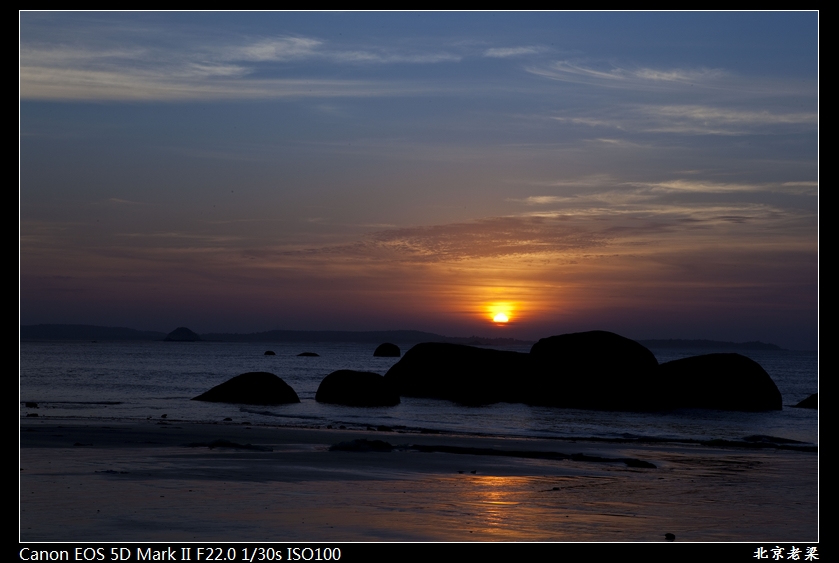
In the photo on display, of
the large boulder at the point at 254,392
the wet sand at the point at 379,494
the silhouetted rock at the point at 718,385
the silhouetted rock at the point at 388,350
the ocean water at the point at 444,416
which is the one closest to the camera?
the wet sand at the point at 379,494

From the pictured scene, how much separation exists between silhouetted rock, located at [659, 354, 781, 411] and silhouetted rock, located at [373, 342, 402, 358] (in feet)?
340

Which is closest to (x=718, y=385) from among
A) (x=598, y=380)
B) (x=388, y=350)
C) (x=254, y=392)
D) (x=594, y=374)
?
(x=598, y=380)

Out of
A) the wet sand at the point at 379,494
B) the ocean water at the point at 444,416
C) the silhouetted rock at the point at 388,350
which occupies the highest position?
the wet sand at the point at 379,494

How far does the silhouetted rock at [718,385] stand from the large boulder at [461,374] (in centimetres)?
788

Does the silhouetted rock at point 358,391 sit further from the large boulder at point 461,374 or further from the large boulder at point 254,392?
the large boulder at point 461,374

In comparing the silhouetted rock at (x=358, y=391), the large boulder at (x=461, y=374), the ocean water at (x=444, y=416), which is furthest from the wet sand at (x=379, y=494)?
the large boulder at (x=461, y=374)

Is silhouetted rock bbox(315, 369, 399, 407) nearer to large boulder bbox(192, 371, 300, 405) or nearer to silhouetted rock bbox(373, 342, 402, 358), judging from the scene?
large boulder bbox(192, 371, 300, 405)

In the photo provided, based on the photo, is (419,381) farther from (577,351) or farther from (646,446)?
(646,446)

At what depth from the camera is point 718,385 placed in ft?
133

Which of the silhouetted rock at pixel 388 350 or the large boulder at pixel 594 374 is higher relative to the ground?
the large boulder at pixel 594 374

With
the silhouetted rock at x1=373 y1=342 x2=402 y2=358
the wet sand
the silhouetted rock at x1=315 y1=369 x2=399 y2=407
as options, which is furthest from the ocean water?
the silhouetted rock at x1=373 y1=342 x2=402 y2=358

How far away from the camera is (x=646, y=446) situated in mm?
23281

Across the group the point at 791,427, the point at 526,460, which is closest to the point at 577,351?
the point at 791,427

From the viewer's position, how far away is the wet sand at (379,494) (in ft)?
32.7
